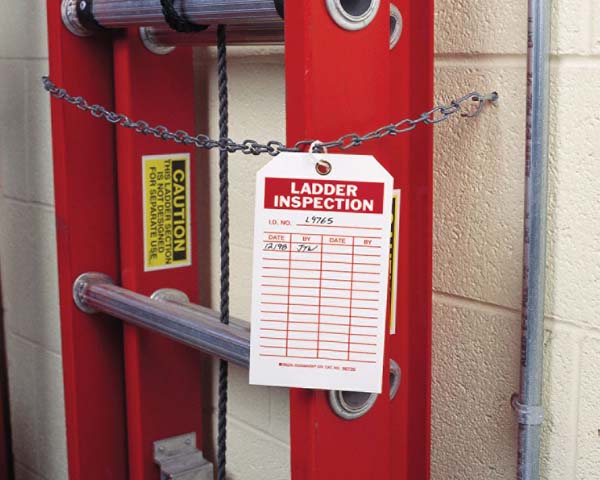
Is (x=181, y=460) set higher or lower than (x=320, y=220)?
lower

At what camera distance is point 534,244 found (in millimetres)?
960

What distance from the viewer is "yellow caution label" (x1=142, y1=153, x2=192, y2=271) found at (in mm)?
1329

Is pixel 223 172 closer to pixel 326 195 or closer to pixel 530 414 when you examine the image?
pixel 326 195

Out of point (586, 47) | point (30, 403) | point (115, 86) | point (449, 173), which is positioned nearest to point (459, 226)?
point (449, 173)

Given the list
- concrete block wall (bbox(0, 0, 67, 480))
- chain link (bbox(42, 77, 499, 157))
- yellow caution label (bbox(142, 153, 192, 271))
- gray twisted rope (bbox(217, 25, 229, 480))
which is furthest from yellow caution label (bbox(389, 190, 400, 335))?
concrete block wall (bbox(0, 0, 67, 480))

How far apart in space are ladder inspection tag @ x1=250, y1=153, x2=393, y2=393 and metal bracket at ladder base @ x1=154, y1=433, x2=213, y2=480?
51 centimetres

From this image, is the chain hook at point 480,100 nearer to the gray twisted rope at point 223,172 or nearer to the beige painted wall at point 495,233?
the beige painted wall at point 495,233

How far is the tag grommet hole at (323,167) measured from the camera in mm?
859

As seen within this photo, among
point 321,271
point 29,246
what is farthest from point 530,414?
point 29,246

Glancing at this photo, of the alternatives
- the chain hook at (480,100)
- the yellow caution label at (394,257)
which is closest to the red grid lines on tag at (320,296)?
the yellow caution label at (394,257)

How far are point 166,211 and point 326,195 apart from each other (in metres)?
0.53

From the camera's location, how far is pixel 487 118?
102 centimetres

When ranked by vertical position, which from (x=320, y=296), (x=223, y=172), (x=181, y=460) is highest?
(x=223, y=172)

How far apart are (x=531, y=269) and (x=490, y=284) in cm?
8
